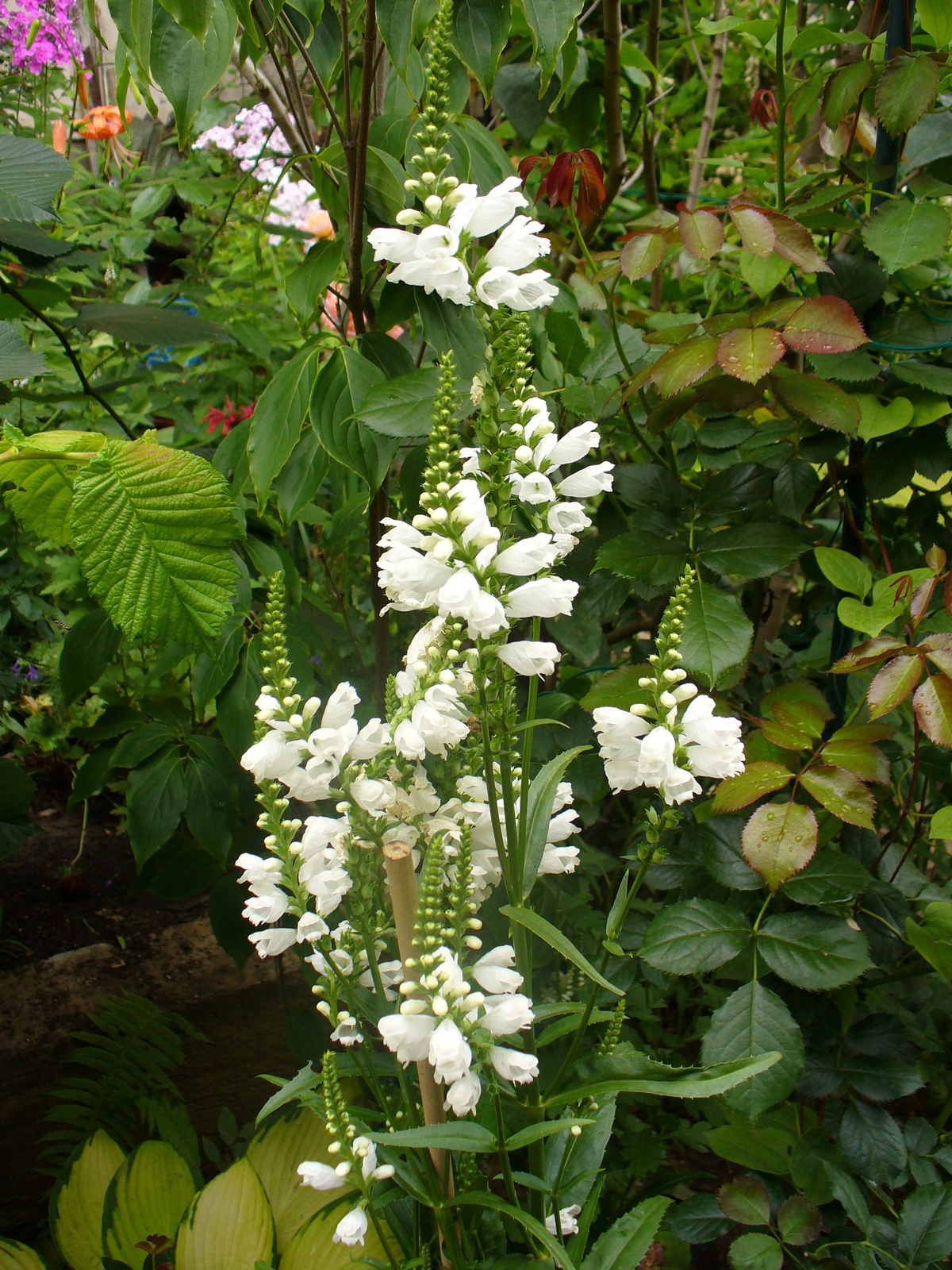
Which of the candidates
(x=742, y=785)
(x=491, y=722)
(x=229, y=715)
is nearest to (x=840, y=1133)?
(x=742, y=785)

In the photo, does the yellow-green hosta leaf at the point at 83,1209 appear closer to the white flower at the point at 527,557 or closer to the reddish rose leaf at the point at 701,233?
the white flower at the point at 527,557

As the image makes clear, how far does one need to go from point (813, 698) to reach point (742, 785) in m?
0.21

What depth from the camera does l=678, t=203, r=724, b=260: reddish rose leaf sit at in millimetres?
1036

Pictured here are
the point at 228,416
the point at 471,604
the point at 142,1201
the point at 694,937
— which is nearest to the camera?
the point at 471,604

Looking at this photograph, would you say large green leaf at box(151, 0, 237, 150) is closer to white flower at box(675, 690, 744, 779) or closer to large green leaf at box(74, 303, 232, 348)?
large green leaf at box(74, 303, 232, 348)

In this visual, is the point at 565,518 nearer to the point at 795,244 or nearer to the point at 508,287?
the point at 508,287

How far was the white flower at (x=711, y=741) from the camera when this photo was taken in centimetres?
66

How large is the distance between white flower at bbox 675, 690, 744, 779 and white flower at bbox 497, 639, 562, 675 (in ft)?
0.40

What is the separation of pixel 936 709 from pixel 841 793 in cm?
13

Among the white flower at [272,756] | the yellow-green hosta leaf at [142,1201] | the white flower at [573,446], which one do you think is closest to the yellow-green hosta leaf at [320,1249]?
the yellow-green hosta leaf at [142,1201]

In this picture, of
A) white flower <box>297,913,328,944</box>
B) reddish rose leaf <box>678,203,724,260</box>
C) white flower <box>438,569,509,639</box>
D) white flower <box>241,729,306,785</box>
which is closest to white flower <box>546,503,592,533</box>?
white flower <box>438,569,509,639</box>

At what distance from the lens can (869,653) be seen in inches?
37.5

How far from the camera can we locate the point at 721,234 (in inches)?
41.3

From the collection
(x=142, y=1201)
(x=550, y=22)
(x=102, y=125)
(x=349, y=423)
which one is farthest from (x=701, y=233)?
(x=102, y=125)
